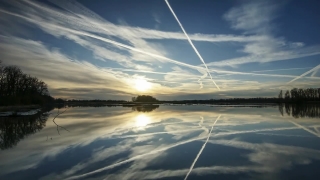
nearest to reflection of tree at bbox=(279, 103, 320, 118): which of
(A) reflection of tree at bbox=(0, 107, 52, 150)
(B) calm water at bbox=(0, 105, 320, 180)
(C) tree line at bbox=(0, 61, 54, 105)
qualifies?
(B) calm water at bbox=(0, 105, 320, 180)

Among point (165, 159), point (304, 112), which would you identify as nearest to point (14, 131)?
point (165, 159)

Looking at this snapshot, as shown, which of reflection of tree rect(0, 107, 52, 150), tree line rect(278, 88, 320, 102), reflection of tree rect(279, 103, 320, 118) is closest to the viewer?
reflection of tree rect(0, 107, 52, 150)

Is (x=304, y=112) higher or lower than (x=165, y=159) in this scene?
→ higher

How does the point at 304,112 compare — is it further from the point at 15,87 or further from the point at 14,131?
the point at 15,87

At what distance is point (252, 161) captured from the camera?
9484 millimetres

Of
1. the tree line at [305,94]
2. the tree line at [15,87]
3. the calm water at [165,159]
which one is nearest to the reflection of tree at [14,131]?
the calm water at [165,159]

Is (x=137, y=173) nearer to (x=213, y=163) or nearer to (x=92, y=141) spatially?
(x=213, y=163)

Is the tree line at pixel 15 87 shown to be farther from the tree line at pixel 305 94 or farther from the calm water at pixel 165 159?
the tree line at pixel 305 94

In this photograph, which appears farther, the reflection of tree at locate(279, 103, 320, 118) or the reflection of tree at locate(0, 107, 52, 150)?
the reflection of tree at locate(279, 103, 320, 118)

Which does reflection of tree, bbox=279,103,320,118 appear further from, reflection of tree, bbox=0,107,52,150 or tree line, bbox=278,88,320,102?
tree line, bbox=278,88,320,102

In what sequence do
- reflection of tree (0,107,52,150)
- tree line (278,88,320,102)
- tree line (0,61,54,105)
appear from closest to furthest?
reflection of tree (0,107,52,150), tree line (0,61,54,105), tree line (278,88,320,102)

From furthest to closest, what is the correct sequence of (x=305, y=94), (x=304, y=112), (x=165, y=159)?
(x=305, y=94) < (x=304, y=112) < (x=165, y=159)

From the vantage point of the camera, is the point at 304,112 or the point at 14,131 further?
the point at 304,112

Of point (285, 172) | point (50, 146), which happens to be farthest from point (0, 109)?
point (285, 172)
